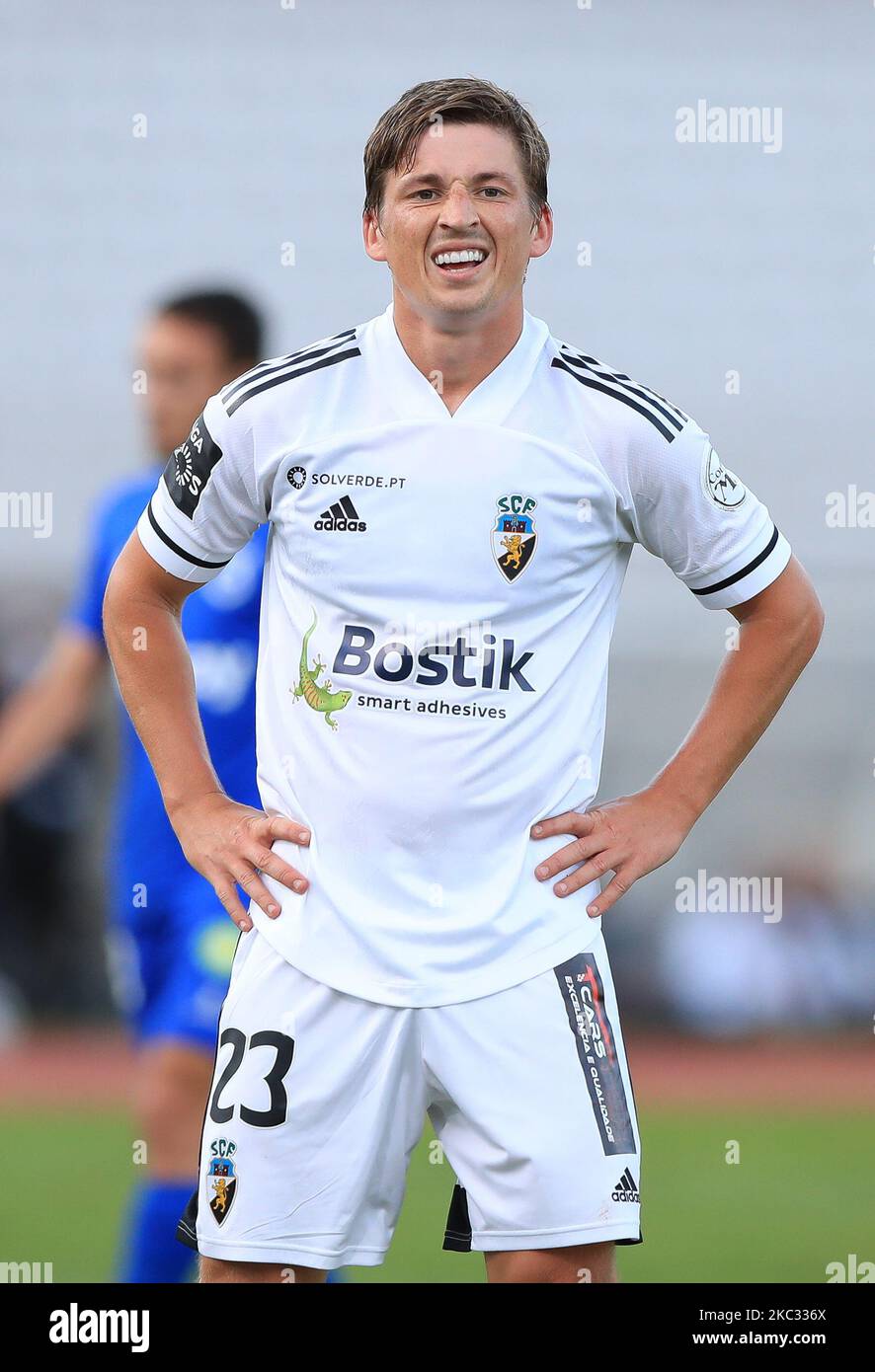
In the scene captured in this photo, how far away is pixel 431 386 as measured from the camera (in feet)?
7.79

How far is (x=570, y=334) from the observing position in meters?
12.6

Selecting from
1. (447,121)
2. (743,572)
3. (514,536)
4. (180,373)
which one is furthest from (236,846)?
(180,373)

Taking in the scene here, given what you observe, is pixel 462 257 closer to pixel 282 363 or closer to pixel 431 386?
pixel 431 386

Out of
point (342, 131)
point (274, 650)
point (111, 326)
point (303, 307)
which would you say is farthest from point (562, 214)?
point (274, 650)

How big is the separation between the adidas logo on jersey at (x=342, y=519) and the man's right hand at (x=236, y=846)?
0.40 m

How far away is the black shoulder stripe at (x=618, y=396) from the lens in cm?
237

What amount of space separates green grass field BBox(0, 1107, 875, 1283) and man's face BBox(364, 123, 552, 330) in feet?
7.41

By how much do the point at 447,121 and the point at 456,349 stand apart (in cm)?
30

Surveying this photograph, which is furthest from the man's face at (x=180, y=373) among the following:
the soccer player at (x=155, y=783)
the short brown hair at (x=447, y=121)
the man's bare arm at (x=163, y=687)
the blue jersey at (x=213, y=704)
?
the short brown hair at (x=447, y=121)

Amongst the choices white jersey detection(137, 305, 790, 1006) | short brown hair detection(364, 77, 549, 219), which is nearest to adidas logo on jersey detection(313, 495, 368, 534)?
white jersey detection(137, 305, 790, 1006)

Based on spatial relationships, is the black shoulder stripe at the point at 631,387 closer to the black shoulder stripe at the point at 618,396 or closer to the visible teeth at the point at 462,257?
the black shoulder stripe at the point at 618,396
